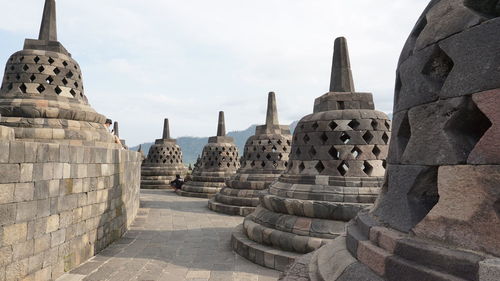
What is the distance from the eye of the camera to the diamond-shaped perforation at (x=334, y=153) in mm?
6266

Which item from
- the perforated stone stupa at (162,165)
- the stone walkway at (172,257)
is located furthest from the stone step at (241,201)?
the perforated stone stupa at (162,165)

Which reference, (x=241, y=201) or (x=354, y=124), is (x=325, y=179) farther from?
(x=241, y=201)

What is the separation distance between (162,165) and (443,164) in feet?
67.7

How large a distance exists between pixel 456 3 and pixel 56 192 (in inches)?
212

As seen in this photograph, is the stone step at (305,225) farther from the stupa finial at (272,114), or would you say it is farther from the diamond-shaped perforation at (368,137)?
the stupa finial at (272,114)

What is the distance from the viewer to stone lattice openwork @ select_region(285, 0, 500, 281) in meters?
1.62

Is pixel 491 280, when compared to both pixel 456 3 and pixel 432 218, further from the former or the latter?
pixel 456 3

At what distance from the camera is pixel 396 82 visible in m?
2.72

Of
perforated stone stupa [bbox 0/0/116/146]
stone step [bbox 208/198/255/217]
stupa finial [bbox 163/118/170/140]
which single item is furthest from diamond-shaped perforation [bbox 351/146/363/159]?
stupa finial [bbox 163/118/170/140]

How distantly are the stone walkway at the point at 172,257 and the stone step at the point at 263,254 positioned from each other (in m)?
0.13

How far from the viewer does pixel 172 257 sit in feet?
20.3

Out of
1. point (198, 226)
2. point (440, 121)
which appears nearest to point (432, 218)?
point (440, 121)

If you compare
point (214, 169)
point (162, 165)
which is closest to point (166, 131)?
point (162, 165)

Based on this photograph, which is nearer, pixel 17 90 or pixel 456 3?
pixel 456 3
